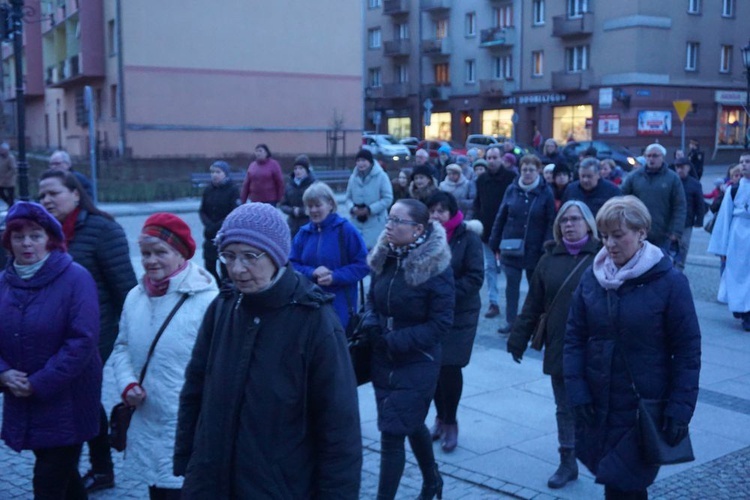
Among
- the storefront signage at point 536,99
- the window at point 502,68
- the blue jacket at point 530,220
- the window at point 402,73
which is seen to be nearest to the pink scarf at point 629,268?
the blue jacket at point 530,220

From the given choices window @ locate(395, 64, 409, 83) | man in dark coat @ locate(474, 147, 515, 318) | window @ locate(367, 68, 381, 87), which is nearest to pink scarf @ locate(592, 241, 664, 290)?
man in dark coat @ locate(474, 147, 515, 318)

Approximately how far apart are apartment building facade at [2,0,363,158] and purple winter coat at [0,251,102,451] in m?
31.5

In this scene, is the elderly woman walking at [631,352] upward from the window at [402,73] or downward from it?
downward

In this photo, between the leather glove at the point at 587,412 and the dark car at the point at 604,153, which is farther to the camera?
the dark car at the point at 604,153

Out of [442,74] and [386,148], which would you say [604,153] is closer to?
[386,148]

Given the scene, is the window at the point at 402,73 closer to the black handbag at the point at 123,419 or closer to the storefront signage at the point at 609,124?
the storefront signage at the point at 609,124

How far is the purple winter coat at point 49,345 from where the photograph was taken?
3.99 m

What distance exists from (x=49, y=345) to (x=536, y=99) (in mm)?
46976

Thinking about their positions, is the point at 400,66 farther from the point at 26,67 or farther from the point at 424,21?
the point at 26,67

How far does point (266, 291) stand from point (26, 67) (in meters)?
50.2

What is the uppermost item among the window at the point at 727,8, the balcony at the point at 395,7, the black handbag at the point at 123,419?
the balcony at the point at 395,7

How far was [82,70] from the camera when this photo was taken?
35438 mm

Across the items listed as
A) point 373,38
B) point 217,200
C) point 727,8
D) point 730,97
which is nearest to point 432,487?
point 217,200

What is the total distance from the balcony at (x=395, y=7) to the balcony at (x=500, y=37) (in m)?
8.84
